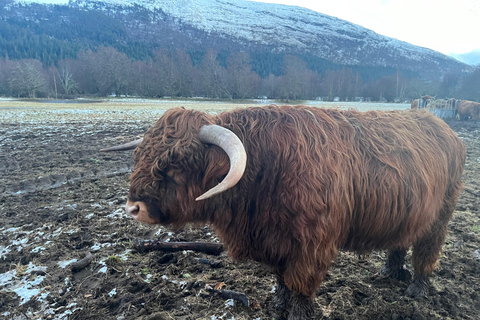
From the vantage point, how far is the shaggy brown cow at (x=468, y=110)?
20.9m

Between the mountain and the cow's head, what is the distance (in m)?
112

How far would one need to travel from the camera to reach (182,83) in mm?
66625

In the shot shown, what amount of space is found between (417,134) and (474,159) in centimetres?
814

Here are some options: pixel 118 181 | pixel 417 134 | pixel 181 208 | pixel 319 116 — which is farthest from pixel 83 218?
pixel 417 134

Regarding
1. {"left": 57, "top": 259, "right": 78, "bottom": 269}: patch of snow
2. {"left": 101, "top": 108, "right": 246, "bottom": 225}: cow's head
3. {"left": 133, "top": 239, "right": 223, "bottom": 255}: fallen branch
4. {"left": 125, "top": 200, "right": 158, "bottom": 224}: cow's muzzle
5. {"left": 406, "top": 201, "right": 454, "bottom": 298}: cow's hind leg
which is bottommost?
{"left": 57, "top": 259, "right": 78, "bottom": 269}: patch of snow

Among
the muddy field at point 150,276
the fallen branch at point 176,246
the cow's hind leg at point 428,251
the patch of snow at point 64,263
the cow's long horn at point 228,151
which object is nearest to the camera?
the cow's long horn at point 228,151

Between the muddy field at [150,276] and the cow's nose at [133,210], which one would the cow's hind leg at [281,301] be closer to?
the muddy field at [150,276]

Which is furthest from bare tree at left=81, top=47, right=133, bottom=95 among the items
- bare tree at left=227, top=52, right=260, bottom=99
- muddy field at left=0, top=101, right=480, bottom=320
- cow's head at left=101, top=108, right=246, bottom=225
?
cow's head at left=101, top=108, right=246, bottom=225

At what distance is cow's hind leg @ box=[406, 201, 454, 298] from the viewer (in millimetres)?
2961

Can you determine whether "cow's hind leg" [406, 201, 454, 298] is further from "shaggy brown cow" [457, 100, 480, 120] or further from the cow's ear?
"shaggy brown cow" [457, 100, 480, 120]

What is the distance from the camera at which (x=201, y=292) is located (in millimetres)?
2906

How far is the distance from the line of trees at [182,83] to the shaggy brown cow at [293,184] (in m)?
55.9

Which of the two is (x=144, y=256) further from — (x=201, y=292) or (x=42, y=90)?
(x=42, y=90)

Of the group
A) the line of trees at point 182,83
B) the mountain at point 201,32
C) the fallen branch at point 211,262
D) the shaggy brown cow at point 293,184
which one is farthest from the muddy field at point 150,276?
the mountain at point 201,32
